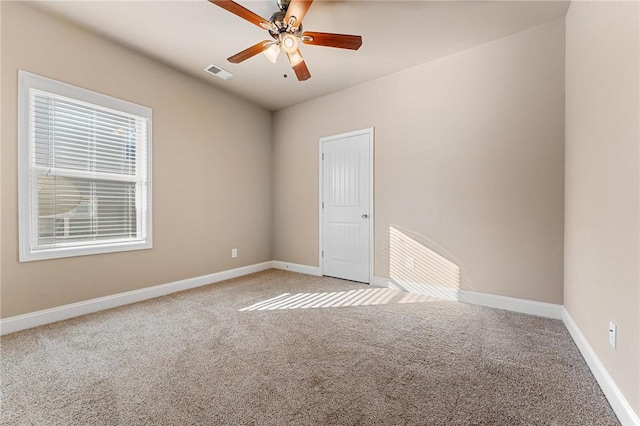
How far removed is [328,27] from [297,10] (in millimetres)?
711

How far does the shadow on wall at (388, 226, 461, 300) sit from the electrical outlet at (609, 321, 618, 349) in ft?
5.39

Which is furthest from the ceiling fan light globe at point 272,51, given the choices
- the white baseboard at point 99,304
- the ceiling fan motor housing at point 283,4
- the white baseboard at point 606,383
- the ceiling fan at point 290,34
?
the white baseboard at point 606,383

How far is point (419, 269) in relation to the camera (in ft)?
11.6

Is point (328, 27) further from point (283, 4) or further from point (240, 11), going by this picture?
point (240, 11)

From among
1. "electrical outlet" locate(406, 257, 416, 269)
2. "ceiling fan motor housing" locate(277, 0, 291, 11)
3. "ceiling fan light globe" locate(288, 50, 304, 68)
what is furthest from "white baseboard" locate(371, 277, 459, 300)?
"ceiling fan motor housing" locate(277, 0, 291, 11)

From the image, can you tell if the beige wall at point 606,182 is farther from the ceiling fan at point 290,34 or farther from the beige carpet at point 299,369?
the ceiling fan at point 290,34

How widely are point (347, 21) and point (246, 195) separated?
9.41ft

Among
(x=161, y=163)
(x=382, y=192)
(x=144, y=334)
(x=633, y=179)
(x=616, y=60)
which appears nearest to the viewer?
(x=633, y=179)

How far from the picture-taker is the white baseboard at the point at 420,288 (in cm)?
330

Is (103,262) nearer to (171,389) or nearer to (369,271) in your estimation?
(171,389)

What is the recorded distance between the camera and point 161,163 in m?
3.51

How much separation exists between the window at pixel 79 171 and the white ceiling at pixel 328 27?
2.35ft

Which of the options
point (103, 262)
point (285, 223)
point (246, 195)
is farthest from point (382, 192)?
point (103, 262)

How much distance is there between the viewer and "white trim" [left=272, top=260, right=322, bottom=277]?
15.1 ft
